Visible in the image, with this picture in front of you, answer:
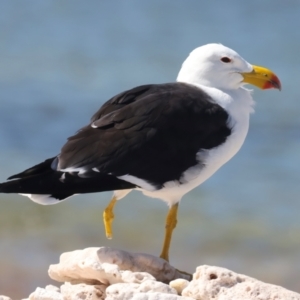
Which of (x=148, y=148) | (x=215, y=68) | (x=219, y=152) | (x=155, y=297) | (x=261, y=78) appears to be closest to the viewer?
(x=155, y=297)

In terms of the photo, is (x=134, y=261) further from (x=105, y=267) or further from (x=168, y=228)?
(x=168, y=228)

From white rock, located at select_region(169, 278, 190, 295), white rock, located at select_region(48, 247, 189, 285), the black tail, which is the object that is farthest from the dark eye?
white rock, located at select_region(169, 278, 190, 295)

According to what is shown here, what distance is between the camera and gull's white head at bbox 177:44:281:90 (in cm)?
854

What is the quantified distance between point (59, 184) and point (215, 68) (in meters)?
1.98

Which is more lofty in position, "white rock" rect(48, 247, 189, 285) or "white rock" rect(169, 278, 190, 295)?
"white rock" rect(48, 247, 189, 285)

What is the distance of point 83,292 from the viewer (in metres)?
6.40

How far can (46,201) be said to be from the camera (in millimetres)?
7551

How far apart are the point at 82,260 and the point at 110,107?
5.51 feet

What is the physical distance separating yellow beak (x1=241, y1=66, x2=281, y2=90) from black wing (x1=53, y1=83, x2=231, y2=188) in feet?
2.63

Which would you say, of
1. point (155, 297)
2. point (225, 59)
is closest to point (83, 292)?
point (155, 297)

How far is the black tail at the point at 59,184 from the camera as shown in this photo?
24.4 ft

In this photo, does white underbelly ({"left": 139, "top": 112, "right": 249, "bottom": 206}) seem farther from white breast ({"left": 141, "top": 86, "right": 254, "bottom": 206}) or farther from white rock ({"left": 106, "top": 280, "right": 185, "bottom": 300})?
white rock ({"left": 106, "top": 280, "right": 185, "bottom": 300})

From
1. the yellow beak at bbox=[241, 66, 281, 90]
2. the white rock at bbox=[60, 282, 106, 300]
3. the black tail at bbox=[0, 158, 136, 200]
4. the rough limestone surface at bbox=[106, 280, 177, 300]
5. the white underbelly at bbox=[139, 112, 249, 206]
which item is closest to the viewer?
the rough limestone surface at bbox=[106, 280, 177, 300]

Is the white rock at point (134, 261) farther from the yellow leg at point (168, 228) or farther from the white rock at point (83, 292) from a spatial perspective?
the yellow leg at point (168, 228)
